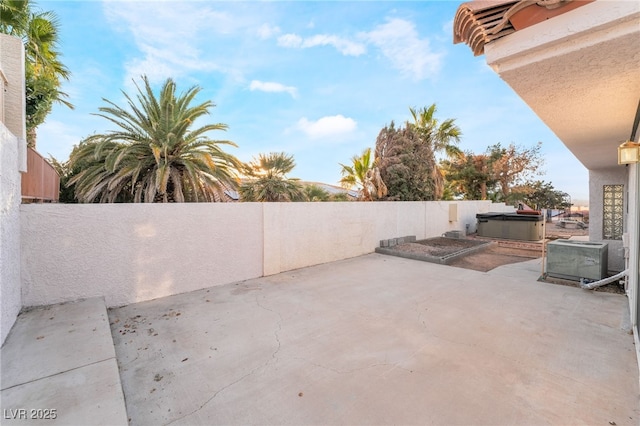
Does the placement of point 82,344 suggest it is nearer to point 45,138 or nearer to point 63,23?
point 45,138

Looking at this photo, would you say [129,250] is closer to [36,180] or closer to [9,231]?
[9,231]

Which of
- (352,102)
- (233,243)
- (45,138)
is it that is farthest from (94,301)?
(352,102)

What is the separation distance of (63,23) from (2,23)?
1338 mm

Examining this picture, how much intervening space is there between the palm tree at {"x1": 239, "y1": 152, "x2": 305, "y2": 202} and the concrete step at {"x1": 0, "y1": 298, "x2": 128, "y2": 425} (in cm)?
784

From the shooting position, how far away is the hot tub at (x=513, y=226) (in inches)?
495

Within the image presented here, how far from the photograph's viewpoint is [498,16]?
1953 millimetres

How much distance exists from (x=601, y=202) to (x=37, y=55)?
16602mm

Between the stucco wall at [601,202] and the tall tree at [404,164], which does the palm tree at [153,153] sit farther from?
the stucco wall at [601,202]

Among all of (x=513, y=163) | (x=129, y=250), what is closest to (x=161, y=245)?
(x=129, y=250)

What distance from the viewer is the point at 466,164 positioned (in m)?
20.9

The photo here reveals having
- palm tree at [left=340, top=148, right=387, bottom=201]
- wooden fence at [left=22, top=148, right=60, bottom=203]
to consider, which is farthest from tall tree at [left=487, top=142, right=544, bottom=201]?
wooden fence at [left=22, top=148, right=60, bottom=203]

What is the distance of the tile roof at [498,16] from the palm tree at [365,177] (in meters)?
11.6

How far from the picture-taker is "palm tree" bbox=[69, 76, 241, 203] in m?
6.70

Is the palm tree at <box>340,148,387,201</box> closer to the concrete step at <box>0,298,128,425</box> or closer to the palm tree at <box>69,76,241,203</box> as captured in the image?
the palm tree at <box>69,76,241,203</box>
